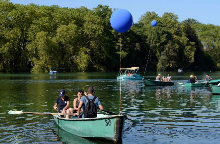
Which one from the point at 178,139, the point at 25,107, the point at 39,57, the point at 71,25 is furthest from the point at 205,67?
the point at 178,139

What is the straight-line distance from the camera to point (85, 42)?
11900 cm

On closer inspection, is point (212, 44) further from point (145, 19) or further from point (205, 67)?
point (145, 19)

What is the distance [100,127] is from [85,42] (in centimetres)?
10297

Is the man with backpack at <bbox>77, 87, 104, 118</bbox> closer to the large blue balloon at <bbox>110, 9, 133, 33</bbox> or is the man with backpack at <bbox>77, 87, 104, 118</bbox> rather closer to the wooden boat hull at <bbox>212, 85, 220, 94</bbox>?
the large blue balloon at <bbox>110, 9, 133, 33</bbox>

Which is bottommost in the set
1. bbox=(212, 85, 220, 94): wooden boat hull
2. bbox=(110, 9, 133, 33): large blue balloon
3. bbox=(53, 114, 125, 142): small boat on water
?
bbox=(53, 114, 125, 142): small boat on water

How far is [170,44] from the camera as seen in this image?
5089 inches

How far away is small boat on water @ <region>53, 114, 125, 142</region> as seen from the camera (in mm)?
16219

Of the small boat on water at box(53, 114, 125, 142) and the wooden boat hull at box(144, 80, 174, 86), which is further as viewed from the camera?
the wooden boat hull at box(144, 80, 174, 86)

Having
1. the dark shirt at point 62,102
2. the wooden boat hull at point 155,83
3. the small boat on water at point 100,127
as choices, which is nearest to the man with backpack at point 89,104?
the small boat on water at point 100,127

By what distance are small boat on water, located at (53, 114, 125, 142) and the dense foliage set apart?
277ft

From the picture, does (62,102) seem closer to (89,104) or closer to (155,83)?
(89,104)

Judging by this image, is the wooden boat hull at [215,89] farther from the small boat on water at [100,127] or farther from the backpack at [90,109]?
the backpack at [90,109]

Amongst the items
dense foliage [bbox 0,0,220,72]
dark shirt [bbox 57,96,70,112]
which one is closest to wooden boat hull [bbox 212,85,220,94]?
dark shirt [bbox 57,96,70,112]

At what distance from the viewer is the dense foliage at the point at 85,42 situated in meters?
104
